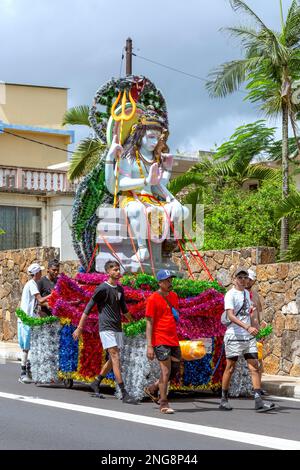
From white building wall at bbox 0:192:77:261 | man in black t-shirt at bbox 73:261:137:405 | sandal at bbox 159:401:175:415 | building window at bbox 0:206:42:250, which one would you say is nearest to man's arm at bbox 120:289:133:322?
man in black t-shirt at bbox 73:261:137:405

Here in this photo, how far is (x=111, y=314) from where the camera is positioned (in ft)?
39.8

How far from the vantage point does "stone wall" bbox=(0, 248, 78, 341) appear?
22609mm

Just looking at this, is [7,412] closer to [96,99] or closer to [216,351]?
[216,351]

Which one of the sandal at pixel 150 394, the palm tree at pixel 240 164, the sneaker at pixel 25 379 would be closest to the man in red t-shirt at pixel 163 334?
the sandal at pixel 150 394

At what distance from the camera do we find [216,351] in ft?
43.1

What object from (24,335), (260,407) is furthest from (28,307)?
(260,407)

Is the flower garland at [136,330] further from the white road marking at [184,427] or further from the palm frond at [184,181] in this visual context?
the palm frond at [184,181]

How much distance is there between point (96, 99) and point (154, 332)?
15.8 ft

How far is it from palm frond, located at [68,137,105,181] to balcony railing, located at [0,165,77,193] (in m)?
3.91

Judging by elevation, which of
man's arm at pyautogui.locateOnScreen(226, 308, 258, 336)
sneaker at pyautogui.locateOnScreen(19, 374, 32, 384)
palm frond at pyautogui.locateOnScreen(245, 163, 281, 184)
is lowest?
sneaker at pyautogui.locateOnScreen(19, 374, 32, 384)

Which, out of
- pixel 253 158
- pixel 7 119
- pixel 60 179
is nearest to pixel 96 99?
pixel 253 158

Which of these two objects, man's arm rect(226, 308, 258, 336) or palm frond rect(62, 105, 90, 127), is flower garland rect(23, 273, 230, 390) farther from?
palm frond rect(62, 105, 90, 127)

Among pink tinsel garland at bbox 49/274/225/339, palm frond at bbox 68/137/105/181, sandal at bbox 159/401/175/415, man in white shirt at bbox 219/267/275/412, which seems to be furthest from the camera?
palm frond at bbox 68/137/105/181

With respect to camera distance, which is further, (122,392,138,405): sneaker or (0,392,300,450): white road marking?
(122,392,138,405): sneaker
